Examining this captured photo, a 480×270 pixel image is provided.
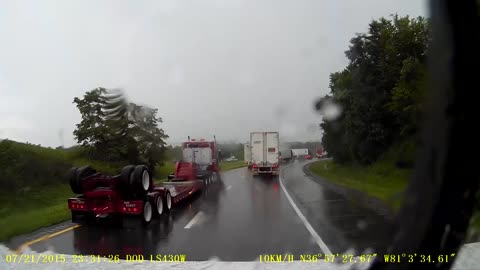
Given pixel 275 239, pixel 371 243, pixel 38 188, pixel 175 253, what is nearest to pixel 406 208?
pixel 371 243

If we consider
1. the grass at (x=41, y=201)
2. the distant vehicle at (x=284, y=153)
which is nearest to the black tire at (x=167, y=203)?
the grass at (x=41, y=201)

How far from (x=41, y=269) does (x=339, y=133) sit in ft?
27.1

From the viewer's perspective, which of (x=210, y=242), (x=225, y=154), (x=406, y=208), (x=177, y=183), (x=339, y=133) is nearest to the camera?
(x=406, y=208)

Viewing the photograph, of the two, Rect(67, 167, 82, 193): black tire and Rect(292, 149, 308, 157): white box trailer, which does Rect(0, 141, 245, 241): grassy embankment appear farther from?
Rect(292, 149, 308, 157): white box trailer

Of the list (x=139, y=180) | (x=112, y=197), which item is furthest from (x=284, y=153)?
(x=139, y=180)

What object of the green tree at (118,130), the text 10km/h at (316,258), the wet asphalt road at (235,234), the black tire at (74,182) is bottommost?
the wet asphalt road at (235,234)

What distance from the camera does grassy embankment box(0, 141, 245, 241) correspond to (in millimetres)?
13750

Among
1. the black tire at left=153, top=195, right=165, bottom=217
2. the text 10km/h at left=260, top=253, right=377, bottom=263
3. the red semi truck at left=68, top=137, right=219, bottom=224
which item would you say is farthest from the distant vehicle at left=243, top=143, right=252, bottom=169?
the text 10km/h at left=260, top=253, right=377, bottom=263

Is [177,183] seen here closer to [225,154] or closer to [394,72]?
[394,72]

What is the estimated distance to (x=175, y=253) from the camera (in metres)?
7.38

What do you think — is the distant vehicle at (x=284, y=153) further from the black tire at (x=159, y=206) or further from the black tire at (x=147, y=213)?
the black tire at (x=147, y=213)

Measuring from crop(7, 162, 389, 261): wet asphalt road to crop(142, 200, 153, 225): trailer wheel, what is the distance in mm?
195

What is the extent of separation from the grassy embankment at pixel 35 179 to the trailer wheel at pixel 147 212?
4.98 ft

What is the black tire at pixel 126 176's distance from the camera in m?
10.8
